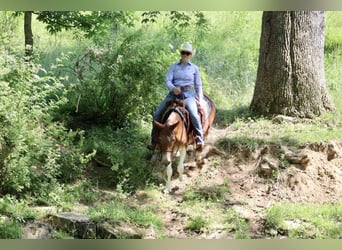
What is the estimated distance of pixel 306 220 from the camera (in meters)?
3.71

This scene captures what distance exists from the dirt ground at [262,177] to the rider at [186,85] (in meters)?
0.33

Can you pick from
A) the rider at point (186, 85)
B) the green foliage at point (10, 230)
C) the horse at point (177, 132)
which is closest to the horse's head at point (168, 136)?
the horse at point (177, 132)

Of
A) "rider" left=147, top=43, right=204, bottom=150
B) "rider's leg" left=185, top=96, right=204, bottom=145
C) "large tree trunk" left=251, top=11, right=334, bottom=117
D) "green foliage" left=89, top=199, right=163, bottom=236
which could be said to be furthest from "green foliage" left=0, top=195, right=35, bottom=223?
"large tree trunk" left=251, top=11, right=334, bottom=117

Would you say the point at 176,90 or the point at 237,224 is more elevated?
the point at 176,90

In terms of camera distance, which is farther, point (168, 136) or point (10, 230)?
point (168, 136)

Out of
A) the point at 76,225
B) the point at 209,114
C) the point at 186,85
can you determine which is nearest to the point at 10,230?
the point at 76,225

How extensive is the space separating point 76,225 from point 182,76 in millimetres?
1091

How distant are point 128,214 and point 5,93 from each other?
1.00 m

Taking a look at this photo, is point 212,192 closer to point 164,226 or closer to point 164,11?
point 164,226

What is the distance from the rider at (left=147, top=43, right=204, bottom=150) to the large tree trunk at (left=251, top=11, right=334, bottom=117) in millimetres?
801

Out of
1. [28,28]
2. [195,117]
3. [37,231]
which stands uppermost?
[28,28]

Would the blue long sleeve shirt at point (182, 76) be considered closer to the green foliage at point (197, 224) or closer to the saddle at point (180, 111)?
the saddle at point (180, 111)

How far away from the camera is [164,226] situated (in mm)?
3715

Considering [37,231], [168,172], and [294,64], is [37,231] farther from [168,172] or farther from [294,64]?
[294,64]
